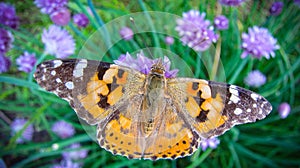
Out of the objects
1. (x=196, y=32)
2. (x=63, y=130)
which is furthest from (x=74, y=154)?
(x=196, y=32)

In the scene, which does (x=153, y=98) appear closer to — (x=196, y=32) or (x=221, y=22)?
(x=196, y=32)

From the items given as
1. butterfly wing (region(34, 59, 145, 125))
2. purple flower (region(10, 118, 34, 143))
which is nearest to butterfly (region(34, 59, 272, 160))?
butterfly wing (region(34, 59, 145, 125))

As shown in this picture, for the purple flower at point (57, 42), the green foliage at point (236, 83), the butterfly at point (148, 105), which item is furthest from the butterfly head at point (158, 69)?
the purple flower at point (57, 42)

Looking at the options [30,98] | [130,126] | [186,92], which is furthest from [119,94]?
[30,98]

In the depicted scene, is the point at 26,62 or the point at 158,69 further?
the point at 26,62

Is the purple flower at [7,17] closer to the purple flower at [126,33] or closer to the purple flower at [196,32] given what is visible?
the purple flower at [126,33]

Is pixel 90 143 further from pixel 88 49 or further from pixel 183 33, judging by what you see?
pixel 183 33
